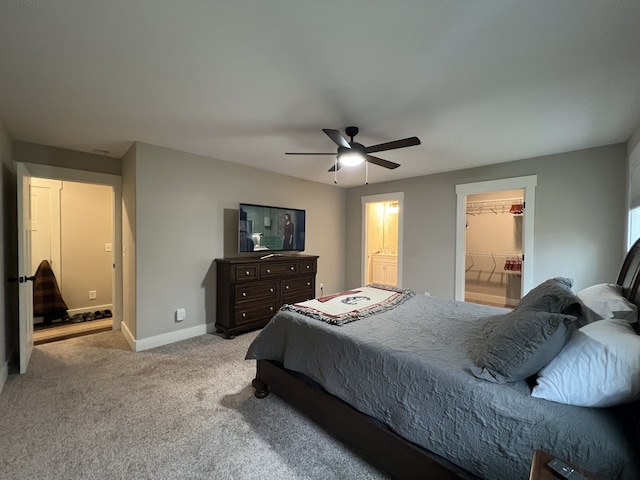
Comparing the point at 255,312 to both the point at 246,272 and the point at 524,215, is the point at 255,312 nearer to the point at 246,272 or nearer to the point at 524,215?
the point at 246,272

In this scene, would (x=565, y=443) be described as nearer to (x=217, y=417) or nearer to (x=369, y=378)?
(x=369, y=378)

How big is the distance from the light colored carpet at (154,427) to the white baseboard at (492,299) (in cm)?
483

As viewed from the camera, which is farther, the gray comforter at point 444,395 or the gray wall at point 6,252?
the gray wall at point 6,252

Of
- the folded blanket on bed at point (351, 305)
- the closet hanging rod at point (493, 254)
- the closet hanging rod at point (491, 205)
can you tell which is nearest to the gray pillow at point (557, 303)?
the folded blanket on bed at point (351, 305)

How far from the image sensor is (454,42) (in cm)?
144

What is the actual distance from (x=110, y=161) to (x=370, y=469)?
4237 millimetres

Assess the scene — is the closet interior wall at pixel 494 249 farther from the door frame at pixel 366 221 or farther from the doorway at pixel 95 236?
the doorway at pixel 95 236

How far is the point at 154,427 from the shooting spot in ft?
6.14

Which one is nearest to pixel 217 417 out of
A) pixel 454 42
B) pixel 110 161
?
pixel 454 42

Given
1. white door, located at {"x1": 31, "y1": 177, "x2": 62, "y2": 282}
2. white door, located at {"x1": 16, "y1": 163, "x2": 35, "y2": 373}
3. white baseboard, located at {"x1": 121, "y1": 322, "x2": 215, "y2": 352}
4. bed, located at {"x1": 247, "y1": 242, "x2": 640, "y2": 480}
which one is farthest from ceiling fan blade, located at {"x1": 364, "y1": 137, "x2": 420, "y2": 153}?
white door, located at {"x1": 31, "y1": 177, "x2": 62, "y2": 282}

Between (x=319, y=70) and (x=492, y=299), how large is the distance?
18.3ft

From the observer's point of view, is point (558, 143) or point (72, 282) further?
point (72, 282)

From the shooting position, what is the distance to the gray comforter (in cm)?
101

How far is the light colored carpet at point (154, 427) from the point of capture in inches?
61.1
